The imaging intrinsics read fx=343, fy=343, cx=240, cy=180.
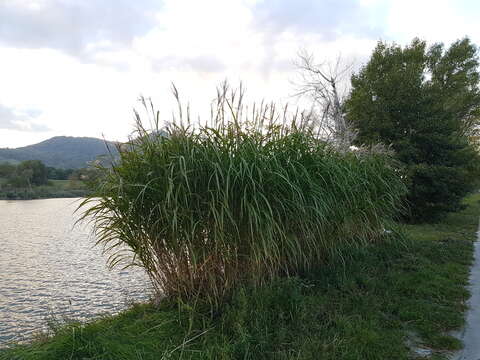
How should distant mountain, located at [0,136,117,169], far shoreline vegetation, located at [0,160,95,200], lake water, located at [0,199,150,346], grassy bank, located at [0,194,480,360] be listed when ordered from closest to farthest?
grassy bank, located at [0,194,480,360] < lake water, located at [0,199,150,346] < far shoreline vegetation, located at [0,160,95,200] < distant mountain, located at [0,136,117,169]

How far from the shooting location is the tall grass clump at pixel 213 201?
2.66 m

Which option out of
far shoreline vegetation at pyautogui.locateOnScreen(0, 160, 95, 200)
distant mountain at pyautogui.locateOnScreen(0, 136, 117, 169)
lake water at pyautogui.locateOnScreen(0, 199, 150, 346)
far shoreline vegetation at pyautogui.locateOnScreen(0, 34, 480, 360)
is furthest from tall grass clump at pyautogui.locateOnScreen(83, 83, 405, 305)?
distant mountain at pyautogui.locateOnScreen(0, 136, 117, 169)

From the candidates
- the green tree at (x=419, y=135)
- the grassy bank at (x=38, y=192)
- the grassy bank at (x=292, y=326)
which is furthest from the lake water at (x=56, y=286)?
the grassy bank at (x=38, y=192)

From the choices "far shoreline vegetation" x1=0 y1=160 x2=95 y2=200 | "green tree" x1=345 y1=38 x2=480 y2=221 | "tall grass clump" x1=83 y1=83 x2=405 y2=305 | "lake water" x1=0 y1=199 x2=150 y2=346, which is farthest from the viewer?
"far shoreline vegetation" x1=0 y1=160 x2=95 y2=200

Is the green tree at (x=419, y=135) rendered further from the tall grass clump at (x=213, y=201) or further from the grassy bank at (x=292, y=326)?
the tall grass clump at (x=213, y=201)

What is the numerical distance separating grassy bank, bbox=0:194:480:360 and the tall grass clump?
279mm

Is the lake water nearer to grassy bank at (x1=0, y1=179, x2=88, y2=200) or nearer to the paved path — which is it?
the paved path

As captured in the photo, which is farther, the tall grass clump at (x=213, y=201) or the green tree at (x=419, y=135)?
the green tree at (x=419, y=135)

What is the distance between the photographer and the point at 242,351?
224cm

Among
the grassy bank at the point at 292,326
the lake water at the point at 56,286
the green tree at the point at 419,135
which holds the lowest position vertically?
the lake water at the point at 56,286

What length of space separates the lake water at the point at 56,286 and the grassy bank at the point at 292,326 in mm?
722

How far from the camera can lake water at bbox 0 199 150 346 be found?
426 cm

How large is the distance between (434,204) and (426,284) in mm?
7863

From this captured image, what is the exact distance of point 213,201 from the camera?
8.25 feet
